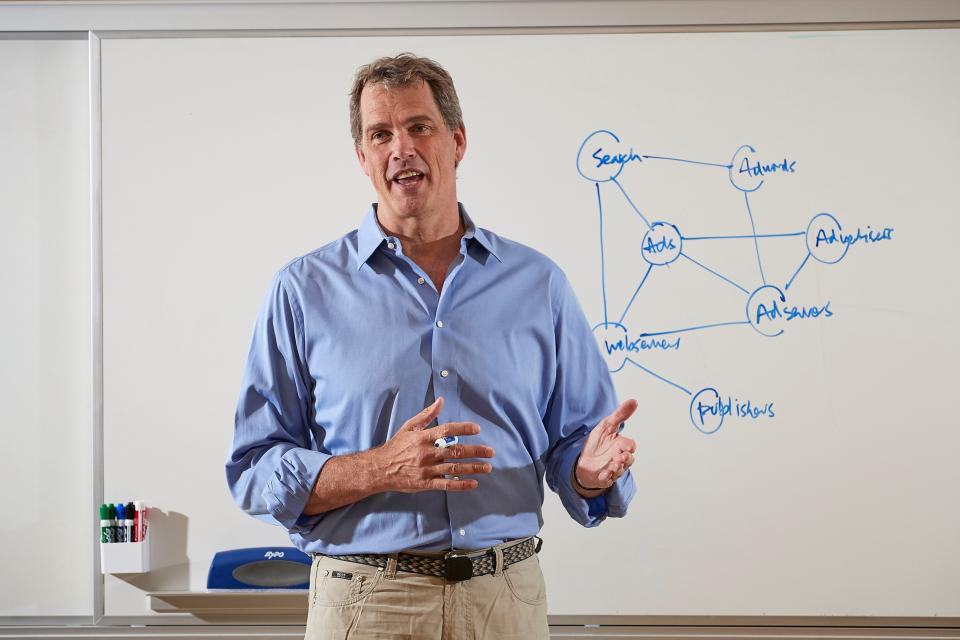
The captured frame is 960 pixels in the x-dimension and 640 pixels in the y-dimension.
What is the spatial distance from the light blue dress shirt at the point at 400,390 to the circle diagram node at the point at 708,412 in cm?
58

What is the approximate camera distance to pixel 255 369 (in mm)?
1391

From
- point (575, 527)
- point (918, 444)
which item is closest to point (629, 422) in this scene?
point (575, 527)

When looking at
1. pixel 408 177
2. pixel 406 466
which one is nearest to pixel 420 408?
pixel 406 466

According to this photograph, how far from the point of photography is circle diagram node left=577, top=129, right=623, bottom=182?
6.49 feet

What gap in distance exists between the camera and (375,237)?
1.43 metres

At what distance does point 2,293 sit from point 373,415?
47.4 inches

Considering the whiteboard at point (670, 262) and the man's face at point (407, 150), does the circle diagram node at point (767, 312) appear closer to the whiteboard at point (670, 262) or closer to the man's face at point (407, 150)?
the whiteboard at point (670, 262)

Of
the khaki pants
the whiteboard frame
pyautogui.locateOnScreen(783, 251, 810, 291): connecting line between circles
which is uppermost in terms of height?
the whiteboard frame

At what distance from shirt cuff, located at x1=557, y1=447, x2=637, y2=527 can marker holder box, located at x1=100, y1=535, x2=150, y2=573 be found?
41.8 inches

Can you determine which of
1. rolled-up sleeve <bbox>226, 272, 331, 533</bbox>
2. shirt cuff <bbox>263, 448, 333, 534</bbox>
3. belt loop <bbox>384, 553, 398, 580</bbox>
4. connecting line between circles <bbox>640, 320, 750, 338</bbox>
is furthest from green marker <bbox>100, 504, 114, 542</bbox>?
connecting line between circles <bbox>640, 320, 750, 338</bbox>

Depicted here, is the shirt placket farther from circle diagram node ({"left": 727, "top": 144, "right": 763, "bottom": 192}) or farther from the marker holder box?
the marker holder box

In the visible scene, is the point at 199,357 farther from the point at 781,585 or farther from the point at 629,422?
the point at 781,585

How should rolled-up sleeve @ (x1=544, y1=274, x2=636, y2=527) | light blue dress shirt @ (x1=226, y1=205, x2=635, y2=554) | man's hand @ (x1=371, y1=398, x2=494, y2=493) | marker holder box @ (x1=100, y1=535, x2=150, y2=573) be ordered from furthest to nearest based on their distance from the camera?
marker holder box @ (x1=100, y1=535, x2=150, y2=573) → rolled-up sleeve @ (x1=544, y1=274, x2=636, y2=527) → light blue dress shirt @ (x1=226, y1=205, x2=635, y2=554) → man's hand @ (x1=371, y1=398, x2=494, y2=493)

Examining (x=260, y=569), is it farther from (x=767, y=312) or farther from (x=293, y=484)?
(x=767, y=312)
